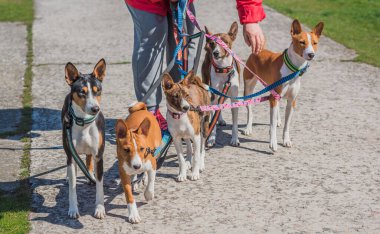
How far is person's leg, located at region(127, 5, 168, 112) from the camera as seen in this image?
20.5 ft

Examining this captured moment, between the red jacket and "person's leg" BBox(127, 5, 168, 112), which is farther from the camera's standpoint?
"person's leg" BBox(127, 5, 168, 112)

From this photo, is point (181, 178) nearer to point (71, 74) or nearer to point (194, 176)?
point (194, 176)

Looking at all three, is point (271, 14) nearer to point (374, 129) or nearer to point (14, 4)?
point (14, 4)

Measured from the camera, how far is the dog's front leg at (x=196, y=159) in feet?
19.5

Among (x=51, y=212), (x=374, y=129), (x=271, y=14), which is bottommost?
(x=51, y=212)

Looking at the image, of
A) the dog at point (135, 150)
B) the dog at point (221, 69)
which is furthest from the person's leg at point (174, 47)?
the dog at point (135, 150)

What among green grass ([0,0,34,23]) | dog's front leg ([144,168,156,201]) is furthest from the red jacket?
green grass ([0,0,34,23])

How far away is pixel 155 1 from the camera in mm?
6125

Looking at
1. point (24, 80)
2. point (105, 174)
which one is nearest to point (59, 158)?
point (105, 174)

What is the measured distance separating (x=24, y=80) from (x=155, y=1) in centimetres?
369

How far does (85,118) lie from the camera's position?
512cm

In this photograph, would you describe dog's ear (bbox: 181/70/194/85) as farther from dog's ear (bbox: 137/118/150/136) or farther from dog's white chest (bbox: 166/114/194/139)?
dog's ear (bbox: 137/118/150/136)

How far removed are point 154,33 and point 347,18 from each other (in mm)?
7556

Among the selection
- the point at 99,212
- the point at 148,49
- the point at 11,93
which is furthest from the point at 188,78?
the point at 11,93
